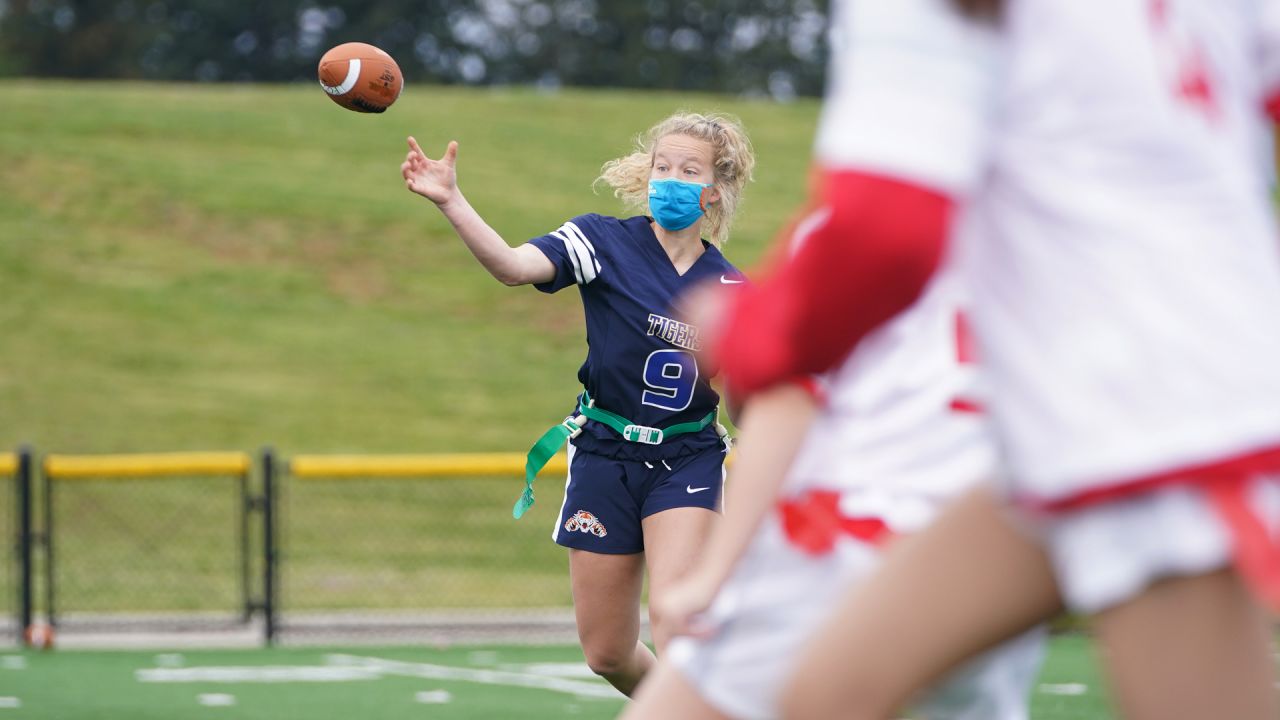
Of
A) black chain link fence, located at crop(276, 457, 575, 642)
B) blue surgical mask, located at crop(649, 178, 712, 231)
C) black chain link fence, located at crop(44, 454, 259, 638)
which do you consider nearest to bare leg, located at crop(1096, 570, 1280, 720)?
blue surgical mask, located at crop(649, 178, 712, 231)

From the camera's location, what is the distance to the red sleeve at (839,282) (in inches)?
73.5

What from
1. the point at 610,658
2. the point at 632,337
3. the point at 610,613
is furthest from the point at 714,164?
the point at 610,658

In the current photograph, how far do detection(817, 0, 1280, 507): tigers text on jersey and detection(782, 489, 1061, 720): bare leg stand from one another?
130 millimetres

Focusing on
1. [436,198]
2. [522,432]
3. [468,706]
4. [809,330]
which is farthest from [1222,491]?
[522,432]

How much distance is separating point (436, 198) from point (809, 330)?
3.26 m

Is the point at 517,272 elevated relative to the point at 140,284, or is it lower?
elevated

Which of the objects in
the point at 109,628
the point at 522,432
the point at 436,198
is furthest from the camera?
the point at 522,432

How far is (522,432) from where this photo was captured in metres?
20.4

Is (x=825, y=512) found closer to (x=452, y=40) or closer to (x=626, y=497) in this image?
(x=626, y=497)

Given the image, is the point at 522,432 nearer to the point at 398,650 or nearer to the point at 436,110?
the point at 398,650

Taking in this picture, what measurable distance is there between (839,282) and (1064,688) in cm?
714

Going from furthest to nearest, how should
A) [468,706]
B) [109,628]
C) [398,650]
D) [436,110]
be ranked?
[436,110], [109,628], [398,650], [468,706]

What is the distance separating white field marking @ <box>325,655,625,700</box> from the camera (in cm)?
885

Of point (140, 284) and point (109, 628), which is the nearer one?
point (109, 628)
